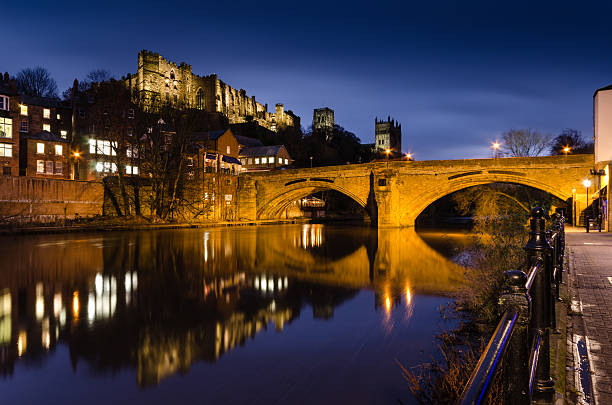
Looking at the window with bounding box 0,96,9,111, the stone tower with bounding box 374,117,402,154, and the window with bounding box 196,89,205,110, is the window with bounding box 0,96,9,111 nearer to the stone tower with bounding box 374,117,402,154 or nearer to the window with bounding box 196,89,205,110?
the window with bounding box 196,89,205,110

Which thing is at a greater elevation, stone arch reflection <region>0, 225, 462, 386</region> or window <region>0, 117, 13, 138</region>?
window <region>0, 117, 13, 138</region>

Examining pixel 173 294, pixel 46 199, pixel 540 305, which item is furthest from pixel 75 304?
pixel 46 199

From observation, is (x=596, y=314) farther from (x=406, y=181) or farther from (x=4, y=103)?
(x=4, y=103)

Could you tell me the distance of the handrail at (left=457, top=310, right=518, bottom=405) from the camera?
1322mm

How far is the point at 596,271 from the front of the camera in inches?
362

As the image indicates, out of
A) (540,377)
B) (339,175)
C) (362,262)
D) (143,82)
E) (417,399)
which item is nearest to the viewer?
(540,377)

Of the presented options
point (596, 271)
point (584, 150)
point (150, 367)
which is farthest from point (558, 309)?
point (584, 150)

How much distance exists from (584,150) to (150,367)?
69.9 metres

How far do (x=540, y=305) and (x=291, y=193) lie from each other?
4434cm

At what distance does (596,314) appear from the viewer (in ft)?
18.4

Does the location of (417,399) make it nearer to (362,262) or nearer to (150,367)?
(150,367)

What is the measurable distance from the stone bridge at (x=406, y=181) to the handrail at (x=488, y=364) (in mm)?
32638

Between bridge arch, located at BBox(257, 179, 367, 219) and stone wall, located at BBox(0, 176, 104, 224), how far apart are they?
17096mm

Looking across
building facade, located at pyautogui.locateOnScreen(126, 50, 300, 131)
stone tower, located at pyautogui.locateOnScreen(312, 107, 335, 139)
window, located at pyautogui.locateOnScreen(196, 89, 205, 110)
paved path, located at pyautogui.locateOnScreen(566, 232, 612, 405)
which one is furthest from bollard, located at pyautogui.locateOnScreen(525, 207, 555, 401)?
stone tower, located at pyautogui.locateOnScreen(312, 107, 335, 139)
